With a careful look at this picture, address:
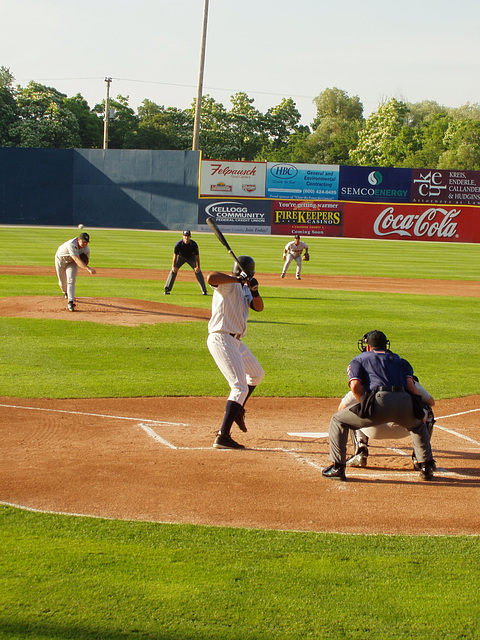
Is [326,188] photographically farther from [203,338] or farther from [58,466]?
[58,466]

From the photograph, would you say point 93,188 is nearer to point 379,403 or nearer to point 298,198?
point 298,198

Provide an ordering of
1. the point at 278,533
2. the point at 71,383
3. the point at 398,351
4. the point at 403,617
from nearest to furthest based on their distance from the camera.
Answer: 1. the point at 403,617
2. the point at 278,533
3. the point at 71,383
4. the point at 398,351

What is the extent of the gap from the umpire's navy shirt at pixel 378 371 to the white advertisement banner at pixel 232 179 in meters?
46.5

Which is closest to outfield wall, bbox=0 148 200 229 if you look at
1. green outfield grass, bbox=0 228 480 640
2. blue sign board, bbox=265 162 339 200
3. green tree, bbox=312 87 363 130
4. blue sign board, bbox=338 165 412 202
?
blue sign board, bbox=265 162 339 200

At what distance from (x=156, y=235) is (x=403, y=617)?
45.2 metres

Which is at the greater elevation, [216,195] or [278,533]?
[216,195]

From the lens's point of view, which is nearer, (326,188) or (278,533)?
(278,533)

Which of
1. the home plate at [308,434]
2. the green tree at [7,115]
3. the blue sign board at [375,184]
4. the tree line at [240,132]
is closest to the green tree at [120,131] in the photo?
the tree line at [240,132]

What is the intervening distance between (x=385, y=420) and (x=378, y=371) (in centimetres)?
44

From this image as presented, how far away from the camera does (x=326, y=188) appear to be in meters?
52.2

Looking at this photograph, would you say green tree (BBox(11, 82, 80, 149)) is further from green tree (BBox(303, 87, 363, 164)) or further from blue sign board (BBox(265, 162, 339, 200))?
blue sign board (BBox(265, 162, 339, 200))

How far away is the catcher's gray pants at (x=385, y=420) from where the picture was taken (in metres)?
6.39

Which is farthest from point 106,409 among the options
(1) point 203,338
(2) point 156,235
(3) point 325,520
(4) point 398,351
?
(2) point 156,235

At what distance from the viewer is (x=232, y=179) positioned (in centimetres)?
5231
